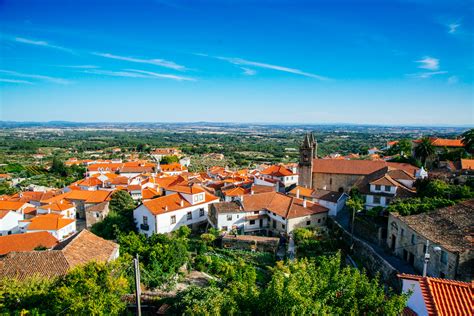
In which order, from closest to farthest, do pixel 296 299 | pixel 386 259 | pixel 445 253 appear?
pixel 296 299, pixel 445 253, pixel 386 259

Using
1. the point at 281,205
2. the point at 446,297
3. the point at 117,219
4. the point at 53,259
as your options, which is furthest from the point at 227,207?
the point at 446,297

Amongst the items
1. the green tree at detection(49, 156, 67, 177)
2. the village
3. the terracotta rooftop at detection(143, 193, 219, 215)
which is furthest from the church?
the green tree at detection(49, 156, 67, 177)

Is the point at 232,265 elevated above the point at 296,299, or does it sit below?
below

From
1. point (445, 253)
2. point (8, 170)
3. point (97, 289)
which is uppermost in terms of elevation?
point (97, 289)

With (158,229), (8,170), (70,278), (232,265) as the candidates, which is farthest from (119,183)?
(8,170)

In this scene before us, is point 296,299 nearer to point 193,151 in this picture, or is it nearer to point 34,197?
point 34,197

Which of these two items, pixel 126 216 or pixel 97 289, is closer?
pixel 97 289
